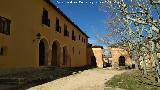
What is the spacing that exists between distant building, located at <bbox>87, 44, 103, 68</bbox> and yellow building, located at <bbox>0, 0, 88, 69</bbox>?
20936mm

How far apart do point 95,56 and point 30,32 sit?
3470cm

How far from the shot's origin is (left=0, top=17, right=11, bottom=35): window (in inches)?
689

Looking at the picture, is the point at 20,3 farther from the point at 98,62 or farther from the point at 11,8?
the point at 98,62

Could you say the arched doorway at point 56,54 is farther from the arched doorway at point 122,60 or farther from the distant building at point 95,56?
the arched doorway at point 122,60

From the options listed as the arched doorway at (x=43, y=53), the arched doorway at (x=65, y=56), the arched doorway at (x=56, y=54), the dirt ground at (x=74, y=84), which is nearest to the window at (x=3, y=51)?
the dirt ground at (x=74, y=84)

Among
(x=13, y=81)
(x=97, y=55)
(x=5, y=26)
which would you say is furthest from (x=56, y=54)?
(x=97, y=55)

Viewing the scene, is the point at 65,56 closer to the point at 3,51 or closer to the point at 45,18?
the point at 45,18

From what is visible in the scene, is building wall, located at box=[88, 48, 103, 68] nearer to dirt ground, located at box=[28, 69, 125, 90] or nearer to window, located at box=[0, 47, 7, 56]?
dirt ground, located at box=[28, 69, 125, 90]

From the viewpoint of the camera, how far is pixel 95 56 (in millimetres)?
55875

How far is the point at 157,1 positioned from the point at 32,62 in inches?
550

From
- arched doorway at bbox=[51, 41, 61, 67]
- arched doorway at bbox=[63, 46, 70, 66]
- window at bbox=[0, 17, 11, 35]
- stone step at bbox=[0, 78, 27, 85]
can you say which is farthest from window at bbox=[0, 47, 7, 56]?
arched doorway at bbox=[63, 46, 70, 66]

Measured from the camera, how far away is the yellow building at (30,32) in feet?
59.0

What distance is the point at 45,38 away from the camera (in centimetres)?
2608

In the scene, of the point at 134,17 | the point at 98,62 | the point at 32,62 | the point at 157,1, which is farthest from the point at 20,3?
the point at 98,62
